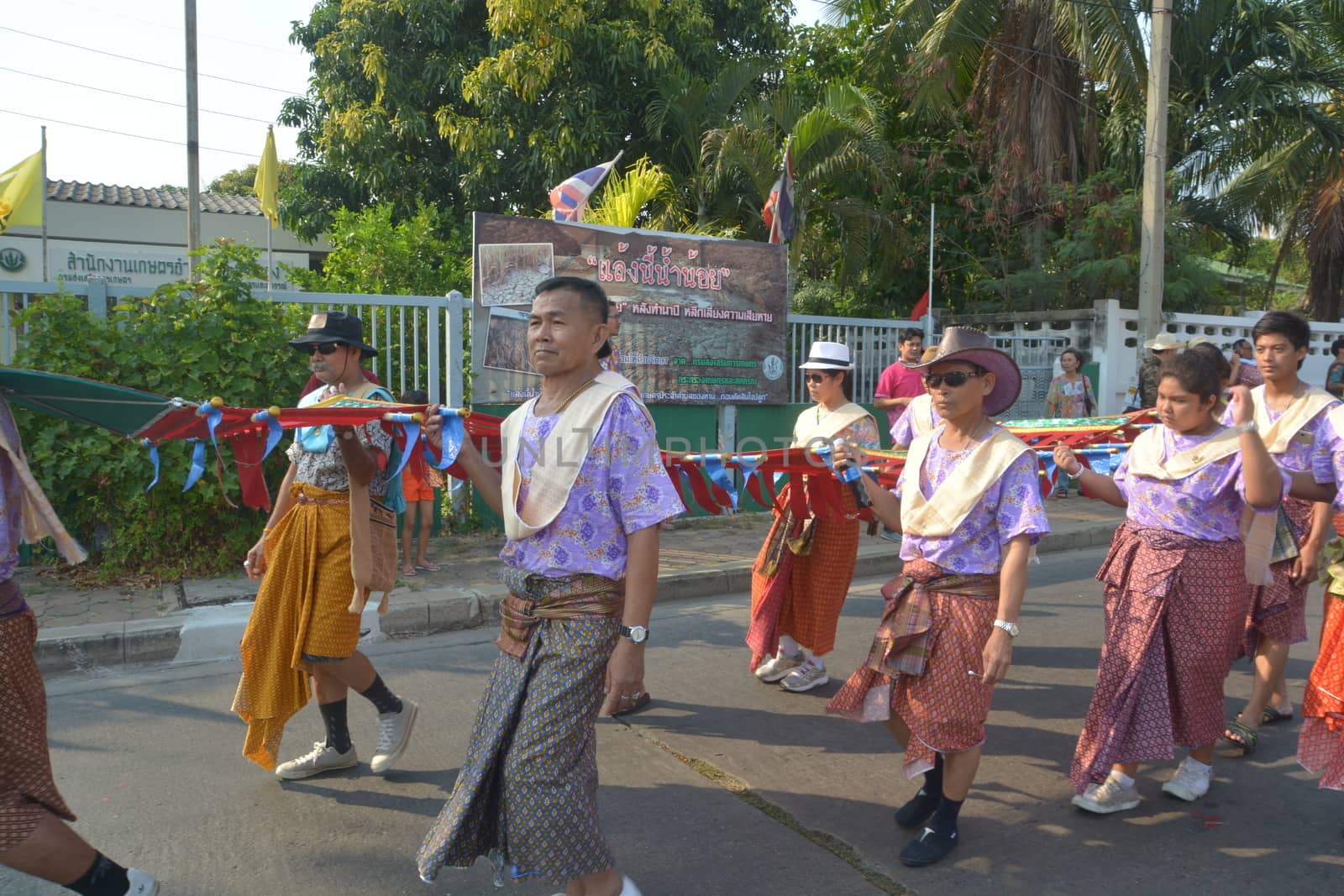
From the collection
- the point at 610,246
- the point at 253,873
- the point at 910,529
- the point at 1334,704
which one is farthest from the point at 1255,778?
the point at 610,246

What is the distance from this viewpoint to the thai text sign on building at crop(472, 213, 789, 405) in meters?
8.78

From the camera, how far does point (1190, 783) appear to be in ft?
12.7

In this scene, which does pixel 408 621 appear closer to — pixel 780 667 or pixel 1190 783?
pixel 780 667

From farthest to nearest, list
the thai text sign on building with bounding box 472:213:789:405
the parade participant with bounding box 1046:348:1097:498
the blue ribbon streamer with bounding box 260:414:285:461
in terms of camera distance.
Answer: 1. the parade participant with bounding box 1046:348:1097:498
2. the thai text sign on building with bounding box 472:213:789:405
3. the blue ribbon streamer with bounding box 260:414:285:461

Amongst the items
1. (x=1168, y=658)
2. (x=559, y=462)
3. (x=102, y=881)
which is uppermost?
(x=559, y=462)

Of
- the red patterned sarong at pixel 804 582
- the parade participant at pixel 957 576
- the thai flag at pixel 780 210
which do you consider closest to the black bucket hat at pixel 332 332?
the parade participant at pixel 957 576

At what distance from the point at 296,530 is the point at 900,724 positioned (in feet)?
7.55

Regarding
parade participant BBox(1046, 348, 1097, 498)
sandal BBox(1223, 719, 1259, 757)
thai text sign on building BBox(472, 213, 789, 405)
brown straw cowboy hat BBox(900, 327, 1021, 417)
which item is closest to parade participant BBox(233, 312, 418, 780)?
brown straw cowboy hat BBox(900, 327, 1021, 417)

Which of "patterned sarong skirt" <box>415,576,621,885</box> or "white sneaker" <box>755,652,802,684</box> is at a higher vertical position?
"patterned sarong skirt" <box>415,576,621,885</box>

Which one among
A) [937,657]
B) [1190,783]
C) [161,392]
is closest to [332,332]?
[937,657]

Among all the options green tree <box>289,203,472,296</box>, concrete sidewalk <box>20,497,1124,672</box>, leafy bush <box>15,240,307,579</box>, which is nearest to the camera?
concrete sidewalk <box>20,497,1124,672</box>

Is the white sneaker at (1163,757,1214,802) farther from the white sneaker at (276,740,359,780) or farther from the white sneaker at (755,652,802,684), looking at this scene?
the white sneaker at (276,740,359,780)

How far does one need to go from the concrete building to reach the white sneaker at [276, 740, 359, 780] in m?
17.5

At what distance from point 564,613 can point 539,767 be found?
39 centimetres
